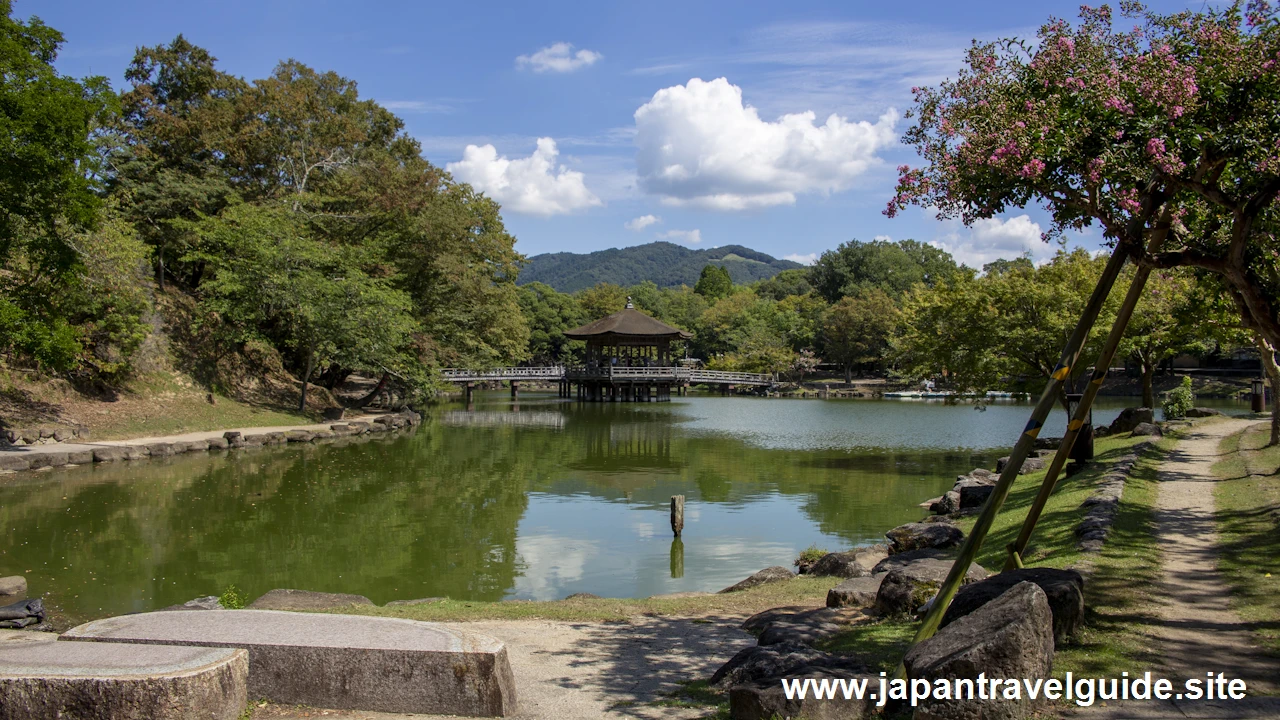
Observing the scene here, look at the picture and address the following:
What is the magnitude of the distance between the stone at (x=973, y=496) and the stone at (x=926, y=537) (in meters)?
2.87

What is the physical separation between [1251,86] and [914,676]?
4.94m

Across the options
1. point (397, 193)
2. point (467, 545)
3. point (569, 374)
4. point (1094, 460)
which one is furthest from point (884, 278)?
point (467, 545)

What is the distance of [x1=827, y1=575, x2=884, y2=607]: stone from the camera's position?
7.20 meters

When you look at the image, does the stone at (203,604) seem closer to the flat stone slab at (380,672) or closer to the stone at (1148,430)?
the flat stone slab at (380,672)

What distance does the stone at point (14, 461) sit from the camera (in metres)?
17.6

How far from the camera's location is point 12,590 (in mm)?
8992

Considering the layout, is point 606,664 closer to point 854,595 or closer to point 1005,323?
point 854,595

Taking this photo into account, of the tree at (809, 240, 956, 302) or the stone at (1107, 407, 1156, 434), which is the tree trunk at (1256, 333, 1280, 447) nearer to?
the stone at (1107, 407, 1156, 434)

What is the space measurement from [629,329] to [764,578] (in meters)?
37.9

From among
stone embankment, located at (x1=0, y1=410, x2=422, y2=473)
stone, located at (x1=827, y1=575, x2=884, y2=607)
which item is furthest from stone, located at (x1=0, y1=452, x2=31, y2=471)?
stone, located at (x1=827, y1=575, x2=884, y2=607)

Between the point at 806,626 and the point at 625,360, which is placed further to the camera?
the point at 625,360

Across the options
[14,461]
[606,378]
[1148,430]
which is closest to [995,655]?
[1148,430]

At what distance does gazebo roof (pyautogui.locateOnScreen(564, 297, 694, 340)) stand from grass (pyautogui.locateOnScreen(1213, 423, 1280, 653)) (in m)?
34.4

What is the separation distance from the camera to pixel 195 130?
30344 mm
